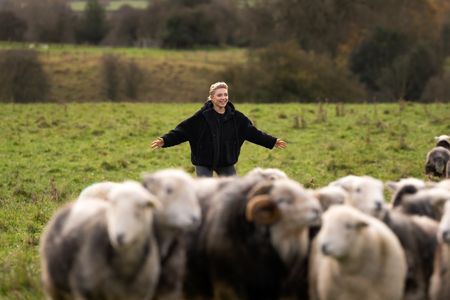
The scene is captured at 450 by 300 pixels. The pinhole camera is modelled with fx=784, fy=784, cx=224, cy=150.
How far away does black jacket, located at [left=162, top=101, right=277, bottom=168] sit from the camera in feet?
37.7

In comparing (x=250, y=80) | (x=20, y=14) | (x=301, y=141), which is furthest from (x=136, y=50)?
(x=301, y=141)

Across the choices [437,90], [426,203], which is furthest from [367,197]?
[437,90]

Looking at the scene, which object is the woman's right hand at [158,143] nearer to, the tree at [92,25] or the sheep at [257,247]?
the sheep at [257,247]

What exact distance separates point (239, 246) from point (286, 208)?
62 cm

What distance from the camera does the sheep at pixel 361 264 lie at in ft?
23.0

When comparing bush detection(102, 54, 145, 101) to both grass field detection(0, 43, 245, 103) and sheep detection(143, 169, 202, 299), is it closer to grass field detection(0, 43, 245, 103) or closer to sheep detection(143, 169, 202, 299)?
grass field detection(0, 43, 245, 103)

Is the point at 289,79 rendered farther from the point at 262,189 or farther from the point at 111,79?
the point at 262,189

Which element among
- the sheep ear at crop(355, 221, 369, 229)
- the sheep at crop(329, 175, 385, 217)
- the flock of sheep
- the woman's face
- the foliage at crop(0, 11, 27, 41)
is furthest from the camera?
the foliage at crop(0, 11, 27, 41)

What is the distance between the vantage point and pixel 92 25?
185 ft

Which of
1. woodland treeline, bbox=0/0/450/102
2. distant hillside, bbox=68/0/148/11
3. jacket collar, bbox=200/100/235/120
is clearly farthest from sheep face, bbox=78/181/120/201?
distant hillside, bbox=68/0/148/11

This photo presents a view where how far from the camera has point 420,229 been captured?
799cm

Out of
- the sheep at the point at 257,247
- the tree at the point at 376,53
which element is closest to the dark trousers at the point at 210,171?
the sheep at the point at 257,247

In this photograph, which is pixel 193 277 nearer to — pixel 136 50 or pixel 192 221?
pixel 192 221

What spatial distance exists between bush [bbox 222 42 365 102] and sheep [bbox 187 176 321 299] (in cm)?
2705
